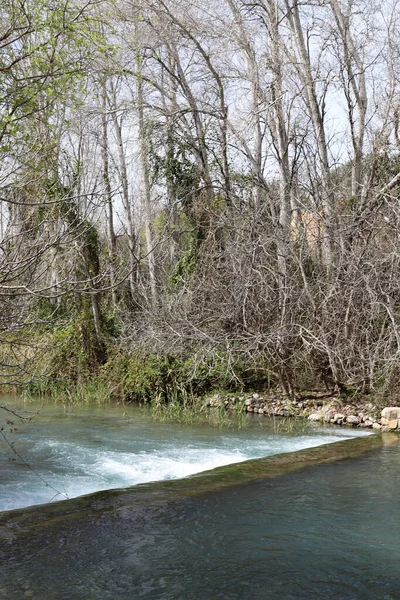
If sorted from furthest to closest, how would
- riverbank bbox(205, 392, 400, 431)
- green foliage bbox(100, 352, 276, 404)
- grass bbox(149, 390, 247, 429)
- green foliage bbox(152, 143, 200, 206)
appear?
green foliage bbox(152, 143, 200, 206), green foliage bbox(100, 352, 276, 404), grass bbox(149, 390, 247, 429), riverbank bbox(205, 392, 400, 431)

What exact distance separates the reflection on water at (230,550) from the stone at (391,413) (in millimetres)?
3744

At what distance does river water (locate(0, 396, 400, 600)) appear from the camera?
530cm

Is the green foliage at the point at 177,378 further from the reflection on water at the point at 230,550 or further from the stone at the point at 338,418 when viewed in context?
the reflection on water at the point at 230,550

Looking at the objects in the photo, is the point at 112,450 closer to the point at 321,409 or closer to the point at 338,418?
the point at 338,418

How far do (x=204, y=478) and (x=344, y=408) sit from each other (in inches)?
199

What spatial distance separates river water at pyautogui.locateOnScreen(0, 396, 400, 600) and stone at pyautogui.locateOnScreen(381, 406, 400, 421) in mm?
2617

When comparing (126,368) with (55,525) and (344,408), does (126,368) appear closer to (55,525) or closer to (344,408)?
(344,408)

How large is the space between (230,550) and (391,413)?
6.30 m

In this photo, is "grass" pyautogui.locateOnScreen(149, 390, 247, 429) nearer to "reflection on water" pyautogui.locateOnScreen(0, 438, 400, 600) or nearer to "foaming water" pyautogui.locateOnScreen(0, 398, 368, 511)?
"foaming water" pyautogui.locateOnScreen(0, 398, 368, 511)

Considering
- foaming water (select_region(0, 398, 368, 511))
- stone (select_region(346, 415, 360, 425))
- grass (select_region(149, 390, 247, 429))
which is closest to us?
foaming water (select_region(0, 398, 368, 511))

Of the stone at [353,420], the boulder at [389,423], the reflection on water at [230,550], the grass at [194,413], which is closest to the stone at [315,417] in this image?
the stone at [353,420]

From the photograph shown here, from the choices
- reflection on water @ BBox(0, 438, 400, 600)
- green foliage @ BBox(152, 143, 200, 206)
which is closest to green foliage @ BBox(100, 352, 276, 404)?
green foliage @ BBox(152, 143, 200, 206)

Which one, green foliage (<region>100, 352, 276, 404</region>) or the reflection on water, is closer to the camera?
the reflection on water

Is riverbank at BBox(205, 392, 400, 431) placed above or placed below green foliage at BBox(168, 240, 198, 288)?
below
